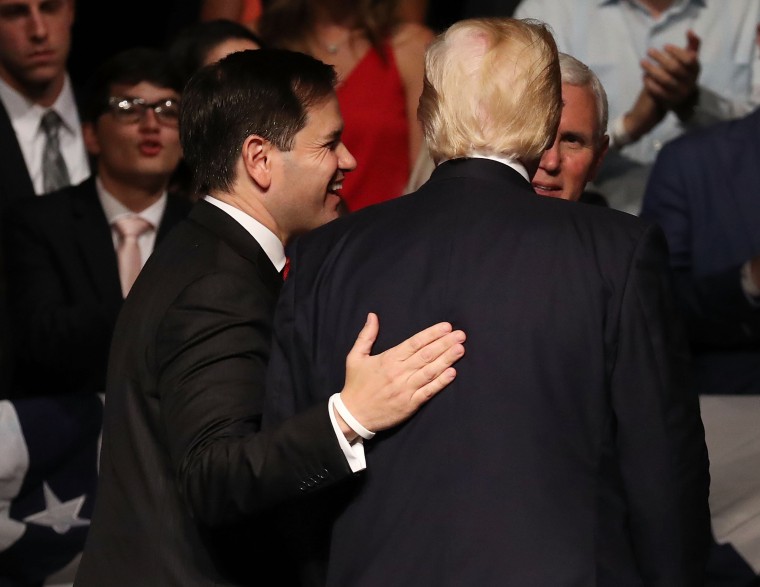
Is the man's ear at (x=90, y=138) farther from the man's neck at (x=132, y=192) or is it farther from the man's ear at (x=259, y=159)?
the man's ear at (x=259, y=159)

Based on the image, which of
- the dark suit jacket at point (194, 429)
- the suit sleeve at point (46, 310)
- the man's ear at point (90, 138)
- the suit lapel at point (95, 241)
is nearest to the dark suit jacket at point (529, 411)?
the dark suit jacket at point (194, 429)

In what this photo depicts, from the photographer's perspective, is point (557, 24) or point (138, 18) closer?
point (557, 24)

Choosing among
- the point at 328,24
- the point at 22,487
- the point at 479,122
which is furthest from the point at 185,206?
the point at 479,122

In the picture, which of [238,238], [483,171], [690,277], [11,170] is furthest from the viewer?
[11,170]

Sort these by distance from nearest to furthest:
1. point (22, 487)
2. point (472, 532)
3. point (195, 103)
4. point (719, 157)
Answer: point (472, 532) < point (195, 103) < point (22, 487) < point (719, 157)

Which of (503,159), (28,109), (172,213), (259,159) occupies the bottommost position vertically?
(172,213)

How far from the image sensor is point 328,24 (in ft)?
14.3

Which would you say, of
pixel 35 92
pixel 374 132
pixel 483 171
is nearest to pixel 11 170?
pixel 35 92

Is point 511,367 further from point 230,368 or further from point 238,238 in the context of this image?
point 238,238

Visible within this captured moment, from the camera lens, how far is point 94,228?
4.18 meters

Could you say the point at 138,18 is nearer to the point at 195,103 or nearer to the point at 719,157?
the point at 719,157

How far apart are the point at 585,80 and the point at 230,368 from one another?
134 cm

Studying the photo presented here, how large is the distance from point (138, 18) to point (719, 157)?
91.3 inches

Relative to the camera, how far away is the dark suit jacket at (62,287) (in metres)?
3.90
